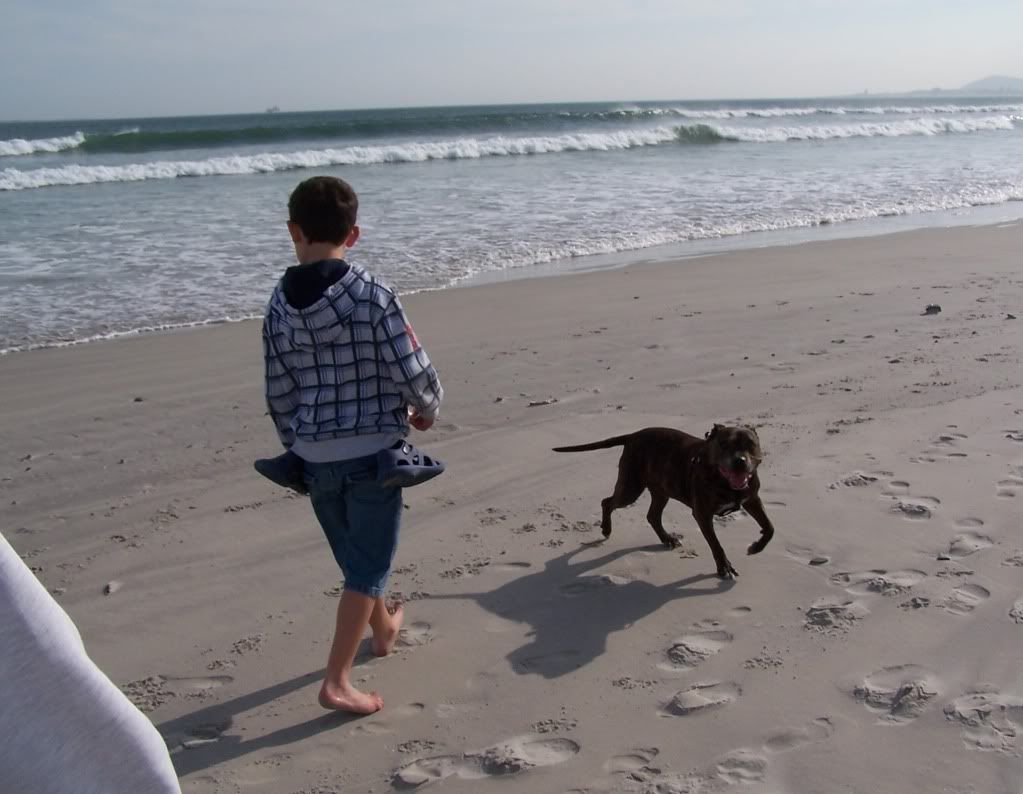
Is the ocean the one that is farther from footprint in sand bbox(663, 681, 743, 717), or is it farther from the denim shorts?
footprint in sand bbox(663, 681, 743, 717)

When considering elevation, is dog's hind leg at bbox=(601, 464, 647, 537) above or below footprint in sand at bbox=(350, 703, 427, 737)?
above

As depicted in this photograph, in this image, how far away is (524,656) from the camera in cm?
327

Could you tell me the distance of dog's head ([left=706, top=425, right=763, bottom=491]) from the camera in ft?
11.9

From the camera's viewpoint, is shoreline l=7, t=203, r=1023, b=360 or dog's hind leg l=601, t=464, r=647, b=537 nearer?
dog's hind leg l=601, t=464, r=647, b=537

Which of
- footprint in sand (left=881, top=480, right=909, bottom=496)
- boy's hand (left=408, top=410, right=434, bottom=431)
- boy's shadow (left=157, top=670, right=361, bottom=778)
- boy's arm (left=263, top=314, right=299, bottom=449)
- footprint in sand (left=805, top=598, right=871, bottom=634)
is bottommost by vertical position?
boy's shadow (left=157, top=670, right=361, bottom=778)

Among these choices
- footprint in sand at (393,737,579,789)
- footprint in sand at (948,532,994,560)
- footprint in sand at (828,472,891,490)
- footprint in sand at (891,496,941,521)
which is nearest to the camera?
footprint in sand at (393,737,579,789)

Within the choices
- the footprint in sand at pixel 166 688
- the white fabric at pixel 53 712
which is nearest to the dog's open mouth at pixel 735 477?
the footprint in sand at pixel 166 688

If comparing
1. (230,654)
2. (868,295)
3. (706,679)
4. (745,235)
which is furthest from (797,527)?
(745,235)

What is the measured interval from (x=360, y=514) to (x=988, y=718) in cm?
185

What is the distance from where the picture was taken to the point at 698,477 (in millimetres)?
3779

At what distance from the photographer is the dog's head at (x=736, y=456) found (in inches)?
142

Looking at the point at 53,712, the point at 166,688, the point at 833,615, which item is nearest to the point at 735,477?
the point at 833,615

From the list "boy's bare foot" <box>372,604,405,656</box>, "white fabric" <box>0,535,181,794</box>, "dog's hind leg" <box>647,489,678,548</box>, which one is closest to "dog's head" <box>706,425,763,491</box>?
"dog's hind leg" <box>647,489,678,548</box>

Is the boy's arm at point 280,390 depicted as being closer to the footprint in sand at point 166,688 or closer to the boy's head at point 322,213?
the boy's head at point 322,213
